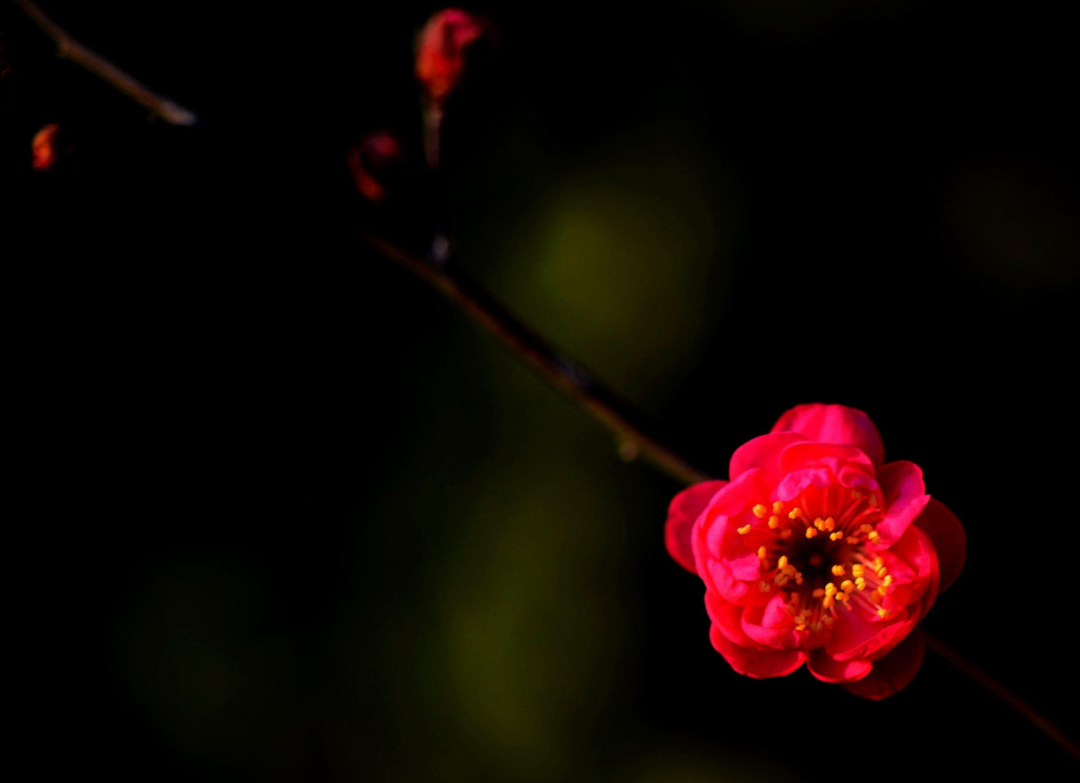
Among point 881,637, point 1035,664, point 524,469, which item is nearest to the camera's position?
point 881,637

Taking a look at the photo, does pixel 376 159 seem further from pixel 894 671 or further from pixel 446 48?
pixel 894 671

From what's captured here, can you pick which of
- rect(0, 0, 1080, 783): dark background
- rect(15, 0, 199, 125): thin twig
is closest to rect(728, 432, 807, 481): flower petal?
rect(15, 0, 199, 125): thin twig

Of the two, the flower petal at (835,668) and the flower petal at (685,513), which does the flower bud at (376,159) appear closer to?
the flower petal at (685,513)

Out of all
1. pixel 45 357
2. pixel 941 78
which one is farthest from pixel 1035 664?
pixel 45 357

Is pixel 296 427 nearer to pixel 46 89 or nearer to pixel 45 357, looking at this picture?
pixel 45 357

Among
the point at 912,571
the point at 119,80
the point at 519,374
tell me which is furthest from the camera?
the point at 519,374

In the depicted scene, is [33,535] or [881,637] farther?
[33,535]

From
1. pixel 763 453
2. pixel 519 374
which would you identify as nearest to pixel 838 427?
pixel 763 453

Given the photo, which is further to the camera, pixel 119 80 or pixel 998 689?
pixel 119 80

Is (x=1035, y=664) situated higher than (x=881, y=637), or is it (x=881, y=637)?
(x=881, y=637)
